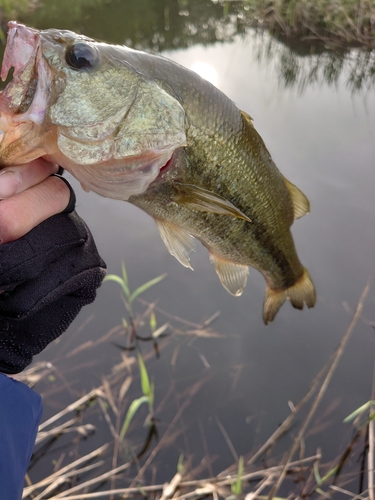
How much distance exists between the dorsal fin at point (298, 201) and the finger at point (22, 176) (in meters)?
1.13

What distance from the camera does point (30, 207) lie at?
1254 millimetres

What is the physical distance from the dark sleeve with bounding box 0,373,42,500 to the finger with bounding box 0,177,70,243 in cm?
52

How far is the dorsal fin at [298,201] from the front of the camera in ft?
6.10

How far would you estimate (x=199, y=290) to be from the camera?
13.0 feet

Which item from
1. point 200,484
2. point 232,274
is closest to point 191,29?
point 232,274

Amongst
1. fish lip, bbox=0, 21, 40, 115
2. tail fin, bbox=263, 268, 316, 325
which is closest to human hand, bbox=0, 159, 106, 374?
fish lip, bbox=0, 21, 40, 115

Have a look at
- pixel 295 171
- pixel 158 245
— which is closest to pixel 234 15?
pixel 295 171

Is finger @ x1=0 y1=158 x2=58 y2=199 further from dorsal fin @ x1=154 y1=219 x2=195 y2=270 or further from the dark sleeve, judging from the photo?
the dark sleeve

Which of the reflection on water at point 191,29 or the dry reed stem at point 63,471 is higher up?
the reflection on water at point 191,29

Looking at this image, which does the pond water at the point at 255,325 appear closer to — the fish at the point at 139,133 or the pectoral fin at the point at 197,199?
the fish at the point at 139,133

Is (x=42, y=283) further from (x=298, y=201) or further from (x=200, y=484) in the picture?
(x=200, y=484)

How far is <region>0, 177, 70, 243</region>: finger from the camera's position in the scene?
4.01ft

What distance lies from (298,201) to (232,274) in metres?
0.51

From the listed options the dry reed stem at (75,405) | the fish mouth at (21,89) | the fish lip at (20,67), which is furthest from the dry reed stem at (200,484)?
the fish lip at (20,67)
